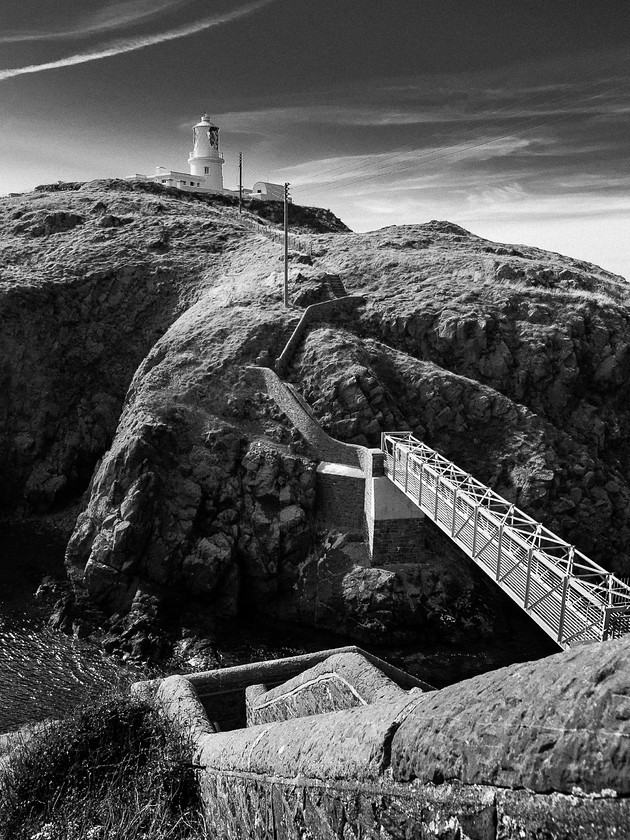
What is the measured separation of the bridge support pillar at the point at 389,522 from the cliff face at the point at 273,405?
2.46 feet

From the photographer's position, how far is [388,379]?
3375 centimetres

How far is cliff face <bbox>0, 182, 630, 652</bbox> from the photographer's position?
28172mm

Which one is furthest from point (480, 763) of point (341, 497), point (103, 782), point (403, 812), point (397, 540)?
point (341, 497)

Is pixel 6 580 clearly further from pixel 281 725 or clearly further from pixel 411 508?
pixel 281 725

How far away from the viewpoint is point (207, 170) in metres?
76.3

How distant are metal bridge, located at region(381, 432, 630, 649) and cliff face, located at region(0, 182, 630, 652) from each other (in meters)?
4.80

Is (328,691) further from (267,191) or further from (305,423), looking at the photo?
(267,191)

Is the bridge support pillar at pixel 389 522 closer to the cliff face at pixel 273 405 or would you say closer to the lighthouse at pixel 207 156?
the cliff face at pixel 273 405

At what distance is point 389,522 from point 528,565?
11.4 m

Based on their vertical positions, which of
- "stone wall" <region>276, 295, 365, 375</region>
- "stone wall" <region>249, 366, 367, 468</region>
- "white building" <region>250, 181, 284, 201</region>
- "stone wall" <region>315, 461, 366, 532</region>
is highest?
"white building" <region>250, 181, 284, 201</region>

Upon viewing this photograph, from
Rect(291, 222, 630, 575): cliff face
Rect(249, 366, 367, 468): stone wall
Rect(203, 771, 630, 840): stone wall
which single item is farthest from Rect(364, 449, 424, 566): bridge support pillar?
Rect(203, 771, 630, 840): stone wall

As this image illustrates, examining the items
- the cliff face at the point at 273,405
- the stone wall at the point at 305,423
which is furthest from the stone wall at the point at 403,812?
the stone wall at the point at 305,423

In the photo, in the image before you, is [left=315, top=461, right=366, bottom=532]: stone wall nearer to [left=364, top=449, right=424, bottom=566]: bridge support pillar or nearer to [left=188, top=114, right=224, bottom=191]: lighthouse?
[left=364, top=449, right=424, bottom=566]: bridge support pillar

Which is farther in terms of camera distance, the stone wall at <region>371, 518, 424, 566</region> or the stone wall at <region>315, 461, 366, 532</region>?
the stone wall at <region>315, 461, 366, 532</region>
